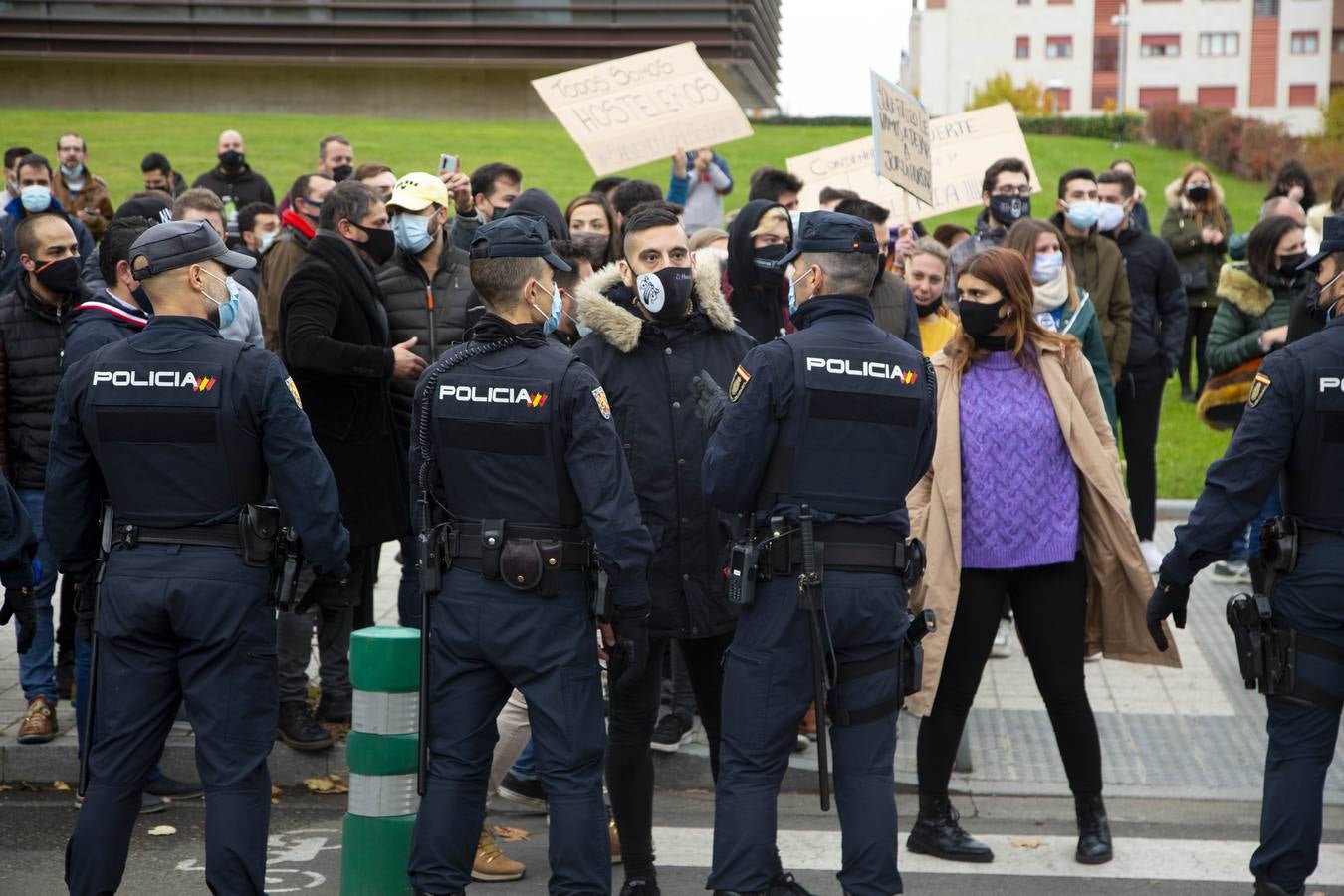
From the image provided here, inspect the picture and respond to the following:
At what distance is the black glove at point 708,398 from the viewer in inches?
194

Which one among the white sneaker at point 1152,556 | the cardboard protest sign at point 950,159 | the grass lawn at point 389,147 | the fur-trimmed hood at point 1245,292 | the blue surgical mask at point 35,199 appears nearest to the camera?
the fur-trimmed hood at point 1245,292

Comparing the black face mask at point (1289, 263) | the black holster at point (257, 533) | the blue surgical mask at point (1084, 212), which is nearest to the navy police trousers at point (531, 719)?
the black holster at point (257, 533)

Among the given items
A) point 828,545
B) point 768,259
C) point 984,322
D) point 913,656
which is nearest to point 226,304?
point 828,545

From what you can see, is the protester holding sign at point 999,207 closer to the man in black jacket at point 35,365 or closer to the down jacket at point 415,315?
the down jacket at point 415,315

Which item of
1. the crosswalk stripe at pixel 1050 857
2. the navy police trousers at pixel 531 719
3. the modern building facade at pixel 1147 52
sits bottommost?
the crosswalk stripe at pixel 1050 857

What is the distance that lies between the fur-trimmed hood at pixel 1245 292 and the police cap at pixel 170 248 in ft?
17.5

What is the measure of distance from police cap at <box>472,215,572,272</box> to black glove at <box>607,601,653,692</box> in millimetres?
1021

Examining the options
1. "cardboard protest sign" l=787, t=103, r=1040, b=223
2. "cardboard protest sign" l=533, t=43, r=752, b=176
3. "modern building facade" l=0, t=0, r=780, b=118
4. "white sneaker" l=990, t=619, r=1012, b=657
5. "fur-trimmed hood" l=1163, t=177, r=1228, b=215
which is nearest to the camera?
"white sneaker" l=990, t=619, r=1012, b=657

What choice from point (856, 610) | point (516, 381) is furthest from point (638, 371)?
point (856, 610)

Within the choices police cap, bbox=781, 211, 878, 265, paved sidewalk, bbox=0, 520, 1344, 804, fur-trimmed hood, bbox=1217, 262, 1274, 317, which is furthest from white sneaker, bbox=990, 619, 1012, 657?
police cap, bbox=781, 211, 878, 265

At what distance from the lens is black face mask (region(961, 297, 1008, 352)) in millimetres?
5371

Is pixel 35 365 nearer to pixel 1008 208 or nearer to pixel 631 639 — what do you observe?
pixel 631 639

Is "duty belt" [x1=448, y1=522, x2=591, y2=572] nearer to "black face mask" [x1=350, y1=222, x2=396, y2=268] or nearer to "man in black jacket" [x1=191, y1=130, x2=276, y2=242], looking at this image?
"black face mask" [x1=350, y1=222, x2=396, y2=268]

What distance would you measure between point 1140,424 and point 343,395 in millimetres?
4891
